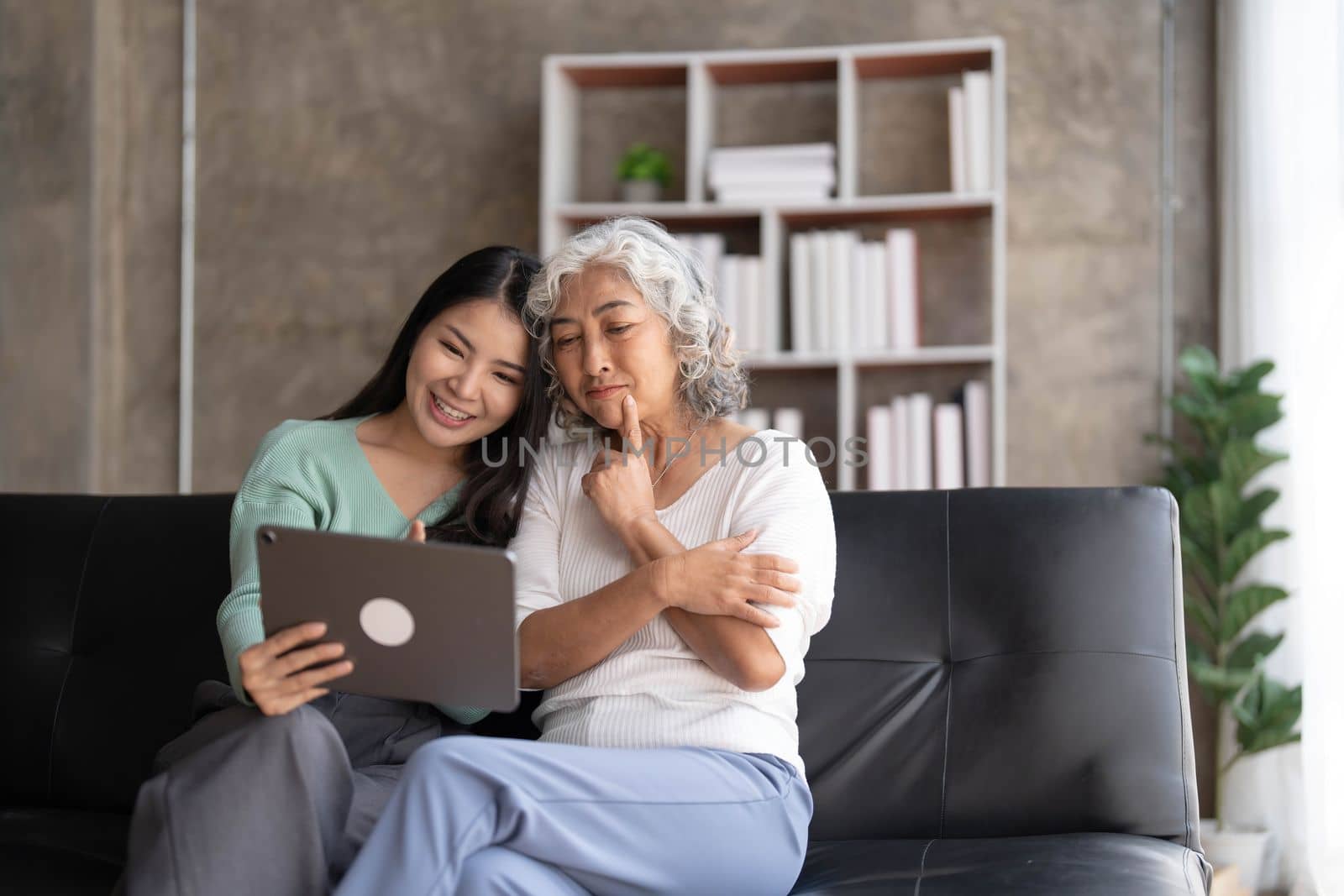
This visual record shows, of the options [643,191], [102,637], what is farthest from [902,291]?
[102,637]

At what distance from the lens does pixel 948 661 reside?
2053mm

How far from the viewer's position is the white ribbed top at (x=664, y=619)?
1.77 m

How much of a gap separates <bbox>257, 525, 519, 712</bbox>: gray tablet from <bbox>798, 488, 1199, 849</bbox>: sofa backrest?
763mm

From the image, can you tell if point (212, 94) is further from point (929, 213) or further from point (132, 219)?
point (929, 213)

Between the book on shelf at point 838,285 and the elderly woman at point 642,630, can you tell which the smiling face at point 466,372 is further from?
the book on shelf at point 838,285

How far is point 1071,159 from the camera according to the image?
3713 mm

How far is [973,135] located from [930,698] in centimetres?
A: 197

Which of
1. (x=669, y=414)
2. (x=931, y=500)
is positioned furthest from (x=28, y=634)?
(x=931, y=500)

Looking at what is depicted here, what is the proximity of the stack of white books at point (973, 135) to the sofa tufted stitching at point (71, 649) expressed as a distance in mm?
2316

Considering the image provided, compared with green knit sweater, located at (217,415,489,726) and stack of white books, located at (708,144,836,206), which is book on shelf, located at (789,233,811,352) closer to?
stack of white books, located at (708,144,836,206)

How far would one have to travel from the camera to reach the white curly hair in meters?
2.01

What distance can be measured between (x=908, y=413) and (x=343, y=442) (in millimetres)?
1899

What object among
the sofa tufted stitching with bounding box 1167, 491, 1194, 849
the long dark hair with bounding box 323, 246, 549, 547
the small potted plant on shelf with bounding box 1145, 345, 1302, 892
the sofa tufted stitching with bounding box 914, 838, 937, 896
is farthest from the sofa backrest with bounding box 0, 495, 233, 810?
the small potted plant on shelf with bounding box 1145, 345, 1302, 892

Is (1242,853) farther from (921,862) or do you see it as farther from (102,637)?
(102,637)
